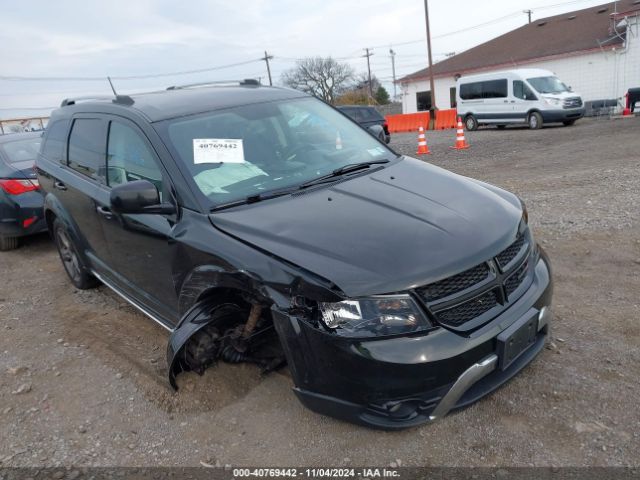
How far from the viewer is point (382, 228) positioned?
2.45 metres

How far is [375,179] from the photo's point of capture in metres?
3.10

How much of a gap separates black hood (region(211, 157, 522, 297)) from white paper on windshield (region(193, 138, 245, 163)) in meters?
0.46

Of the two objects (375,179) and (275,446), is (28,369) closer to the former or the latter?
(275,446)

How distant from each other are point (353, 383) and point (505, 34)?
130 ft

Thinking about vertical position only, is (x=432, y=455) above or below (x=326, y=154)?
below

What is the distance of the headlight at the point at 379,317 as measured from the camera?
2139 millimetres

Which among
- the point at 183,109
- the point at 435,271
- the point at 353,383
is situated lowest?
the point at 353,383

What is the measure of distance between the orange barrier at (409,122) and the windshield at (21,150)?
22.0 m

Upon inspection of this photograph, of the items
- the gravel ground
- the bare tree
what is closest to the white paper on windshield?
the gravel ground

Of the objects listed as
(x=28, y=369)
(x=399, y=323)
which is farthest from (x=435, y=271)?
(x=28, y=369)

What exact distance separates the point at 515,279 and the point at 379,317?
2.79 ft

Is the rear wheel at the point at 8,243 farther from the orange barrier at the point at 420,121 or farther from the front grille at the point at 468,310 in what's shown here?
the orange barrier at the point at 420,121

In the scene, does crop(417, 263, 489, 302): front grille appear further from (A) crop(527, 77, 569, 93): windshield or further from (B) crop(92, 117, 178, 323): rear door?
(A) crop(527, 77, 569, 93): windshield

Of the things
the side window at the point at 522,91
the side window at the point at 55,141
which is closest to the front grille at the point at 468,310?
the side window at the point at 55,141
